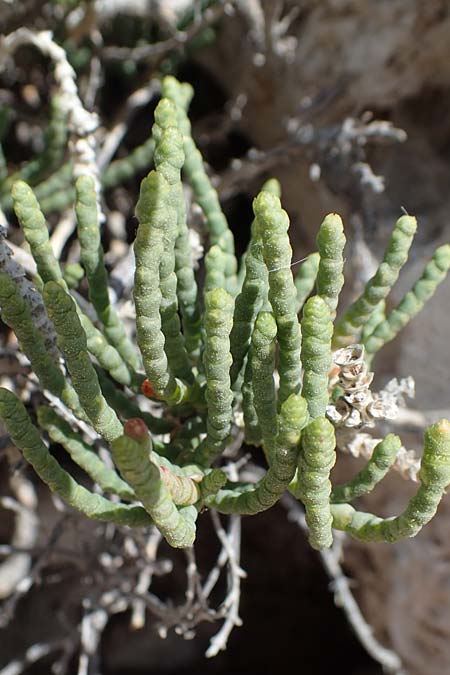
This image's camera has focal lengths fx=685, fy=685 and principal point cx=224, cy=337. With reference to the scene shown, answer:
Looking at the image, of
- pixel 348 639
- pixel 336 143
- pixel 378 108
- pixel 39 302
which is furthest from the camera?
pixel 348 639

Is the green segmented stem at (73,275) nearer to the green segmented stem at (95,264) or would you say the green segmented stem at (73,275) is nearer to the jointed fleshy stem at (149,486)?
the green segmented stem at (95,264)

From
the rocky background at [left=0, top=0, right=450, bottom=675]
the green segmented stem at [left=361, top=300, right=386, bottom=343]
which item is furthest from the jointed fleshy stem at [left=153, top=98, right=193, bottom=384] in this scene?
the rocky background at [left=0, top=0, right=450, bottom=675]

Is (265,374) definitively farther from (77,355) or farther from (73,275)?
(73,275)

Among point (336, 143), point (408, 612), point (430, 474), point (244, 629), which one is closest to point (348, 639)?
point (244, 629)

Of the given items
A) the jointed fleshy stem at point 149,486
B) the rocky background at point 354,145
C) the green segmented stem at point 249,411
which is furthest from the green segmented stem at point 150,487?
Result: the rocky background at point 354,145

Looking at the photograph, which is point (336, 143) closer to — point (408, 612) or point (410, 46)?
point (410, 46)

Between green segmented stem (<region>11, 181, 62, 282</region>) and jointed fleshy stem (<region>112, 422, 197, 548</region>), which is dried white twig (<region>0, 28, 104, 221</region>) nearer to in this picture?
green segmented stem (<region>11, 181, 62, 282</region>)
